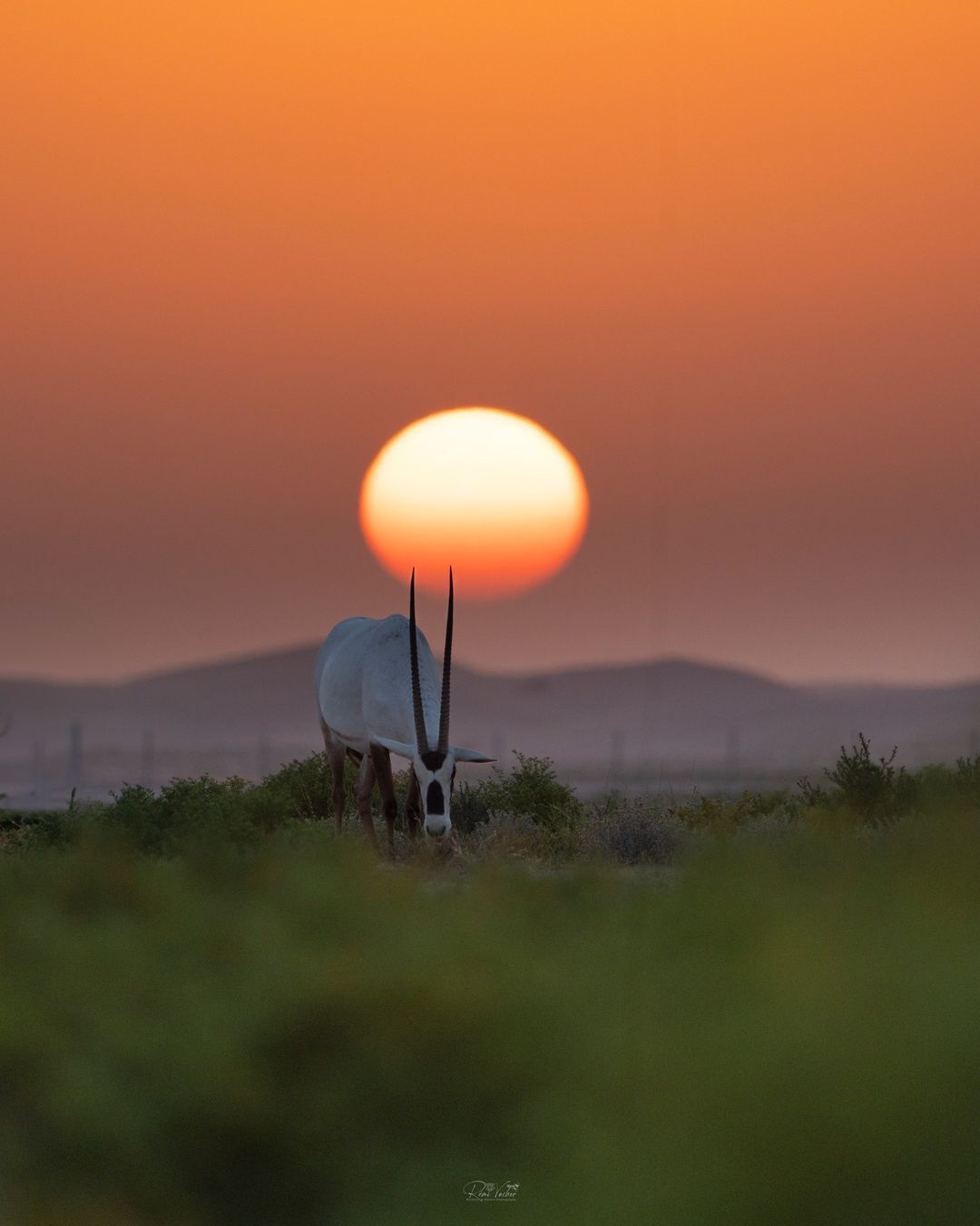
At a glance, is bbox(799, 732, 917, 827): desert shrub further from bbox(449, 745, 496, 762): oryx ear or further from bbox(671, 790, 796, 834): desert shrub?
bbox(449, 745, 496, 762): oryx ear

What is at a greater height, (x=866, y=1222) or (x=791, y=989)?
(x=791, y=989)

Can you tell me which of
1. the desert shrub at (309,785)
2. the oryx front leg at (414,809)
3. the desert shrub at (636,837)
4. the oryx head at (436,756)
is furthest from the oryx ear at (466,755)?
the desert shrub at (309,785)

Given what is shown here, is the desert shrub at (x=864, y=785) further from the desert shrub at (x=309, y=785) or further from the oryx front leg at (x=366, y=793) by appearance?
the desert shrub at (x=309, y=785)

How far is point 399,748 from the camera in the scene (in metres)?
15.5

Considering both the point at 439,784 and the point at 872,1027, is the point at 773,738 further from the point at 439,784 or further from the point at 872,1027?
the point at 439,784

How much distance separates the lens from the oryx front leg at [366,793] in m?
16.1

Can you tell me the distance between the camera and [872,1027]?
13.2 ft

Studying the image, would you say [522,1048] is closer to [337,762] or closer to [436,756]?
[436,756]

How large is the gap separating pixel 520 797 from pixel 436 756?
5657 mm

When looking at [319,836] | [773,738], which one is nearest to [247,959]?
[773,738]

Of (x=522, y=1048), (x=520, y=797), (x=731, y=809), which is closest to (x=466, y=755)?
(x=731, y=809)

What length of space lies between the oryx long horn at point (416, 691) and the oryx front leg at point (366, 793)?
126 centimetres

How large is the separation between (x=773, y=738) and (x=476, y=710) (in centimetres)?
16146

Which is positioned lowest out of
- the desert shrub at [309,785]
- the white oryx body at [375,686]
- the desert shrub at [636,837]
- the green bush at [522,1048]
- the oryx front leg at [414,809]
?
the green bush at [522,1048]
